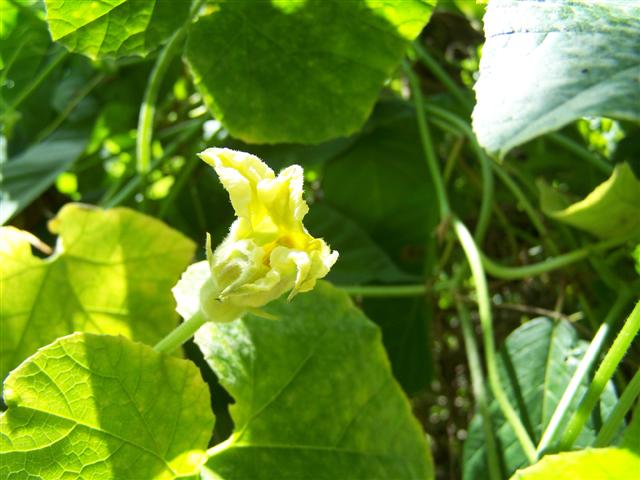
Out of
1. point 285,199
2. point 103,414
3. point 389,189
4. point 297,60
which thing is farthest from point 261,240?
point 389,189

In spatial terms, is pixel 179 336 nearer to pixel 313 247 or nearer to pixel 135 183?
pixel 313 247

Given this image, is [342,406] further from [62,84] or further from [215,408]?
[62,84]

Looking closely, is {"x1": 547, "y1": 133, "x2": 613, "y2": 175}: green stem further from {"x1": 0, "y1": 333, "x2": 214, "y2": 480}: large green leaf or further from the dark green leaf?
{"x1": 0, "y1": 333, "x2": 214, "y2": 480}: large green leaf

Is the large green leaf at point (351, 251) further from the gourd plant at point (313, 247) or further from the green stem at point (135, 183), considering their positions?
the green stem at point (135, 183)

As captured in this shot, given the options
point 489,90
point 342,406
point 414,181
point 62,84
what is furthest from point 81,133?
point 489,90

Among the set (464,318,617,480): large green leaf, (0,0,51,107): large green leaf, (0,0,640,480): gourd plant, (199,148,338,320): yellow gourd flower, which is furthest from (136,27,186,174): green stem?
(464,318,617,480): large green leaf

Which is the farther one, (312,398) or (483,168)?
(483,168)
